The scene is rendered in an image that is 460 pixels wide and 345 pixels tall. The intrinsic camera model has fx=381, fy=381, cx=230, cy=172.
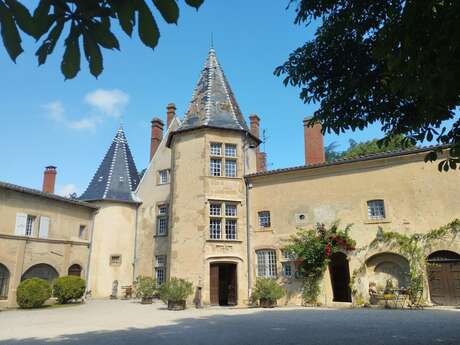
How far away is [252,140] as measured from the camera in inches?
822

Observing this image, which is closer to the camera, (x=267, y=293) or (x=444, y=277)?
(x=444, y=277)

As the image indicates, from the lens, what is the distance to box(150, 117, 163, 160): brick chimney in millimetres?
25736

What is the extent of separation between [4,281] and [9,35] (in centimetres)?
1876

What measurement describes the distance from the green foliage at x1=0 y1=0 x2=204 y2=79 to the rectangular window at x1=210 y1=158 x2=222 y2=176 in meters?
17.1

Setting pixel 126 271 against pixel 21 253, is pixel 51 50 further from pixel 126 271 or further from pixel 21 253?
pixel 126 271

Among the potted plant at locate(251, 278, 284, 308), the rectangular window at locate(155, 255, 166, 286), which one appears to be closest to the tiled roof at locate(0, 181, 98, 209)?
the rectangular window at locate(155, 255, 166, 286)

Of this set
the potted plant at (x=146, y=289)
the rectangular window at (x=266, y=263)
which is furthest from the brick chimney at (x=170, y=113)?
the rectangular window at (x=266, y=263)

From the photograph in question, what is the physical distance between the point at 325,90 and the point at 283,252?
12307 millimetres

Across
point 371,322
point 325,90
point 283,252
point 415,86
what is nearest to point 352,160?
point 283,252

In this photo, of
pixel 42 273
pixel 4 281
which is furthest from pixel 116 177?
pixel 4 281

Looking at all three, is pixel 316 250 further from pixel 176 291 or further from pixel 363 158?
pixel 176 291

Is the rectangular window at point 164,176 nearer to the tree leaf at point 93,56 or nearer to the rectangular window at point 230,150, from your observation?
the rectangular window at point 230,150

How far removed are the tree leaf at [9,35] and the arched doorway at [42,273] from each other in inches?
755

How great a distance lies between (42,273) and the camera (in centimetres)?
1897
